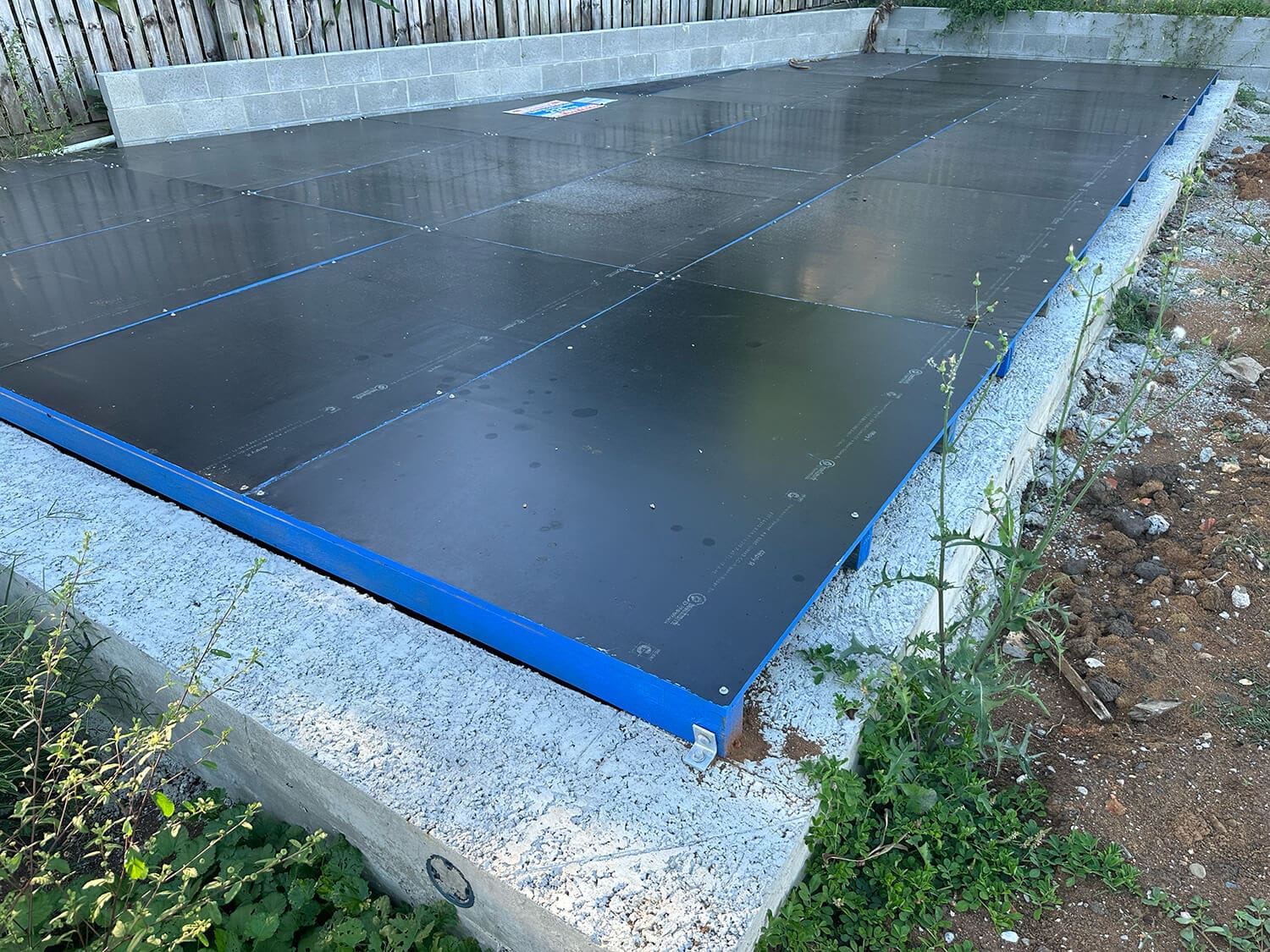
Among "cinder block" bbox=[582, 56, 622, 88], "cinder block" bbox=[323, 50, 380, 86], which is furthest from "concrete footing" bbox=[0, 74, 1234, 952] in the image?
"cinder block" bbox=[582, 56, 622, 88]

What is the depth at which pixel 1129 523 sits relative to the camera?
3.17 m

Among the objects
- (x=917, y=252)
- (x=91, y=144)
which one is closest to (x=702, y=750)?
(x=917, y=252)

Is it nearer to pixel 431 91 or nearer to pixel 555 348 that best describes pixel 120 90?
pixel 431 91

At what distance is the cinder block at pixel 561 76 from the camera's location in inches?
338

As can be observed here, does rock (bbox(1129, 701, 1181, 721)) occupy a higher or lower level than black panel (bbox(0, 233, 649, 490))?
lower

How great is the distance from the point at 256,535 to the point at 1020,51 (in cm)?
1186

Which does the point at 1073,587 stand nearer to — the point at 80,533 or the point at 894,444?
the point at 894,444

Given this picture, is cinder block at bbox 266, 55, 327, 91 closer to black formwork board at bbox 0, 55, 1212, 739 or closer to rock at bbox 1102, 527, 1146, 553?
black formwork board at bbox 0, 55, 1212, 739

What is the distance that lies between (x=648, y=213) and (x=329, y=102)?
386 centimetres

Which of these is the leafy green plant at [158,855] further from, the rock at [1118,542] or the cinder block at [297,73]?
the cinder block at [297,73]

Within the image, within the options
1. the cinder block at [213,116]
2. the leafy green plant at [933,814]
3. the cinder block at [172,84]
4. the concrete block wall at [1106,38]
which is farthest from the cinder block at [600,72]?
the leafy green plant at [933,814]

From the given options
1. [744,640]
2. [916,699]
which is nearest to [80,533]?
[744,640]

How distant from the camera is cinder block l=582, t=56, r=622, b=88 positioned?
891 centimetres

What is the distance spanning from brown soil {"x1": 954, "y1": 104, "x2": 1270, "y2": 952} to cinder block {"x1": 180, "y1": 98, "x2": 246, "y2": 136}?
631cm
